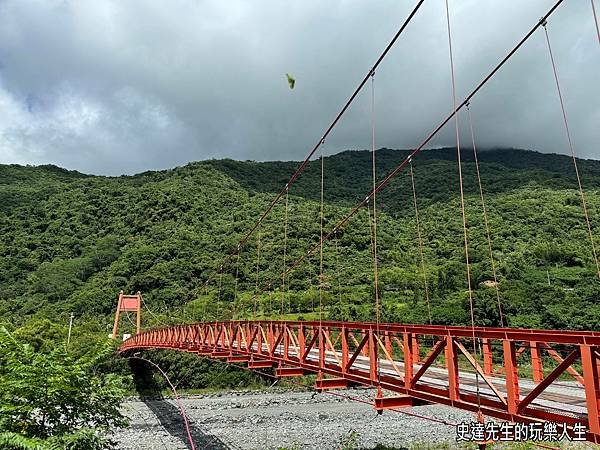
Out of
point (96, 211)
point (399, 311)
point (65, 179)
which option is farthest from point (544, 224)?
point (65, 179)

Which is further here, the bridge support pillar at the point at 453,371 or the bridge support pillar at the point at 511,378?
the bridge support pillar at the point at 453,371

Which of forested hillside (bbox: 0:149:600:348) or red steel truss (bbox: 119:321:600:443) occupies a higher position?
forested hillside (bbox: 0:149:600:348)

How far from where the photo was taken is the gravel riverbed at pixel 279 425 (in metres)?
15.0

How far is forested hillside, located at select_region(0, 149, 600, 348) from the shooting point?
30.6 metres

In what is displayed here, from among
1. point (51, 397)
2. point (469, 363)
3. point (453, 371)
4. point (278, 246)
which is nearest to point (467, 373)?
point (469, 363)

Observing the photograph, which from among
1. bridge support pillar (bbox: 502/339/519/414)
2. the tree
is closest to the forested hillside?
the tree

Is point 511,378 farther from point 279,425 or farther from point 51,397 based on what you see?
point 279,425

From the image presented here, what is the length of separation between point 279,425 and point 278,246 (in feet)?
83.3

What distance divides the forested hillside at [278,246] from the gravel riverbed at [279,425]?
543 centimetres

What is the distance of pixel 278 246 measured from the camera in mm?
42656

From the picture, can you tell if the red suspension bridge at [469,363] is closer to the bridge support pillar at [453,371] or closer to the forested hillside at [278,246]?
the bridge support pillar at [453,371]

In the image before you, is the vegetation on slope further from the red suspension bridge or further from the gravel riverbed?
the red suspension bridge

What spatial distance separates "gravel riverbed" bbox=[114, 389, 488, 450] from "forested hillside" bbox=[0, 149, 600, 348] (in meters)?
5.43

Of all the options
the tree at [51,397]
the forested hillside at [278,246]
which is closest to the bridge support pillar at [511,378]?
the tree at [51,397]
